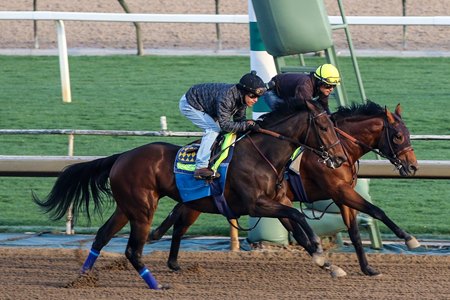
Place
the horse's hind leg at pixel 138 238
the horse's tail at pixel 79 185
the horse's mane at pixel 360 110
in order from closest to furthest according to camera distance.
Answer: the horse's hind leg at pixel 138 238 < the horse's tail at pixel 79 185 < the horse's mane at pixel 360 110

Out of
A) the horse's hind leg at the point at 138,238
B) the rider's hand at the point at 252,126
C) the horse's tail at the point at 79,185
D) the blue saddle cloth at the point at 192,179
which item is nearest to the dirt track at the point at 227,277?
the horse's hind leg at the point at 138,238

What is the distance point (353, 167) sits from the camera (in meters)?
8.25

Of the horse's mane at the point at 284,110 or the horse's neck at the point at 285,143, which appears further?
the horse's mane at the point at 284,110

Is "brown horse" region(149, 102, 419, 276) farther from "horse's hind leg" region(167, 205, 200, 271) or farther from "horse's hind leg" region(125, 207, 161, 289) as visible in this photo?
"horse's hind leg" region(125, 207, 161, 289)

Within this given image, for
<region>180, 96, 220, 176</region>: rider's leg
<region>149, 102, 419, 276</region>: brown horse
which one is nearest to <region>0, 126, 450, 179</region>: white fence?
<region>149, 102, 419, 276</region>: brown horse

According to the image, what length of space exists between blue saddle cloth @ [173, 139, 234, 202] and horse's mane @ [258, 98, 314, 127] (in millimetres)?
329

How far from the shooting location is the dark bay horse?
738 centimetres

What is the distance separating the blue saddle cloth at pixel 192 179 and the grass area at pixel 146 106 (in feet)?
6.09

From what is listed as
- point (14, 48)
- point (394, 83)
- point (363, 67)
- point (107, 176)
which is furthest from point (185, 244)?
point (14, 48)

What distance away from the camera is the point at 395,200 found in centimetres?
1095

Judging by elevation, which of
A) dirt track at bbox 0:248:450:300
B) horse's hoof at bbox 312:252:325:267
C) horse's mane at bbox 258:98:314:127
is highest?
horse's mane at bbox 258:98:314:127

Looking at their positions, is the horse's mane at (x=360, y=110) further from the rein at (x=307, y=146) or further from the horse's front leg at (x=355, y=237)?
the rein at (x=307, y=146)

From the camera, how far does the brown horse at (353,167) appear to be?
8.00 m

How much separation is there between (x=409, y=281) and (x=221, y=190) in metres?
1.46
